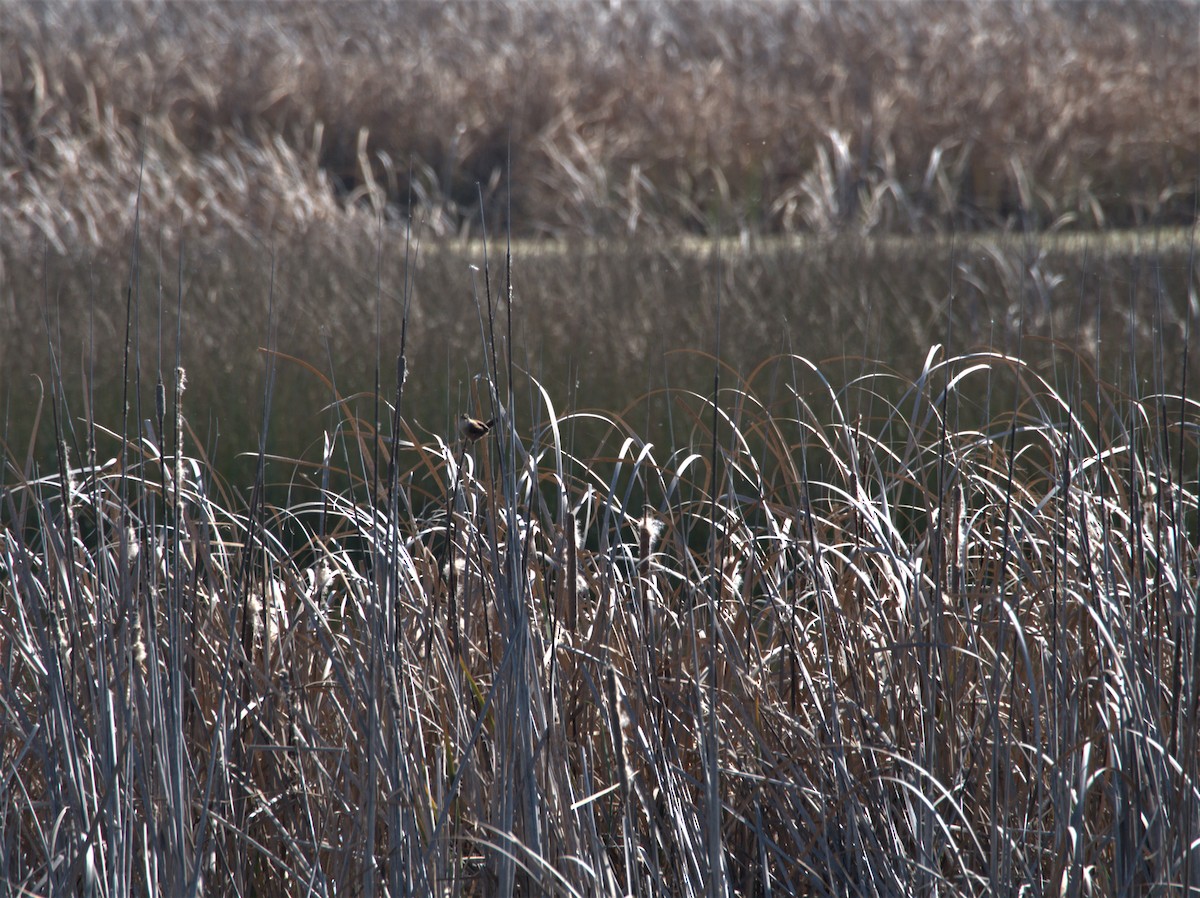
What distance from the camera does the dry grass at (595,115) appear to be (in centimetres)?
839

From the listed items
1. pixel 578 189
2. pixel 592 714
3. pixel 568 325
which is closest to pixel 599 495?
pixel 592 714

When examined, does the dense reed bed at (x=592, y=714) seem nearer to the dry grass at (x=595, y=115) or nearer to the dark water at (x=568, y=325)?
the dark water at (x=568, y=325)

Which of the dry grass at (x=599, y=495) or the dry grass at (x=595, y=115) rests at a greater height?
the dry grass at (x=595, y=115)

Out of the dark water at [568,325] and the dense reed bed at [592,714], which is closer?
the dense reed bed at [592,714]

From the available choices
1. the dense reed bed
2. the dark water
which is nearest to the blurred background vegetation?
the dark water

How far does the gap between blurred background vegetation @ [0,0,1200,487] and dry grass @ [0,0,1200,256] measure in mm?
42

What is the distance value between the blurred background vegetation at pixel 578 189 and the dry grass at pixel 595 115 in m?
0.04

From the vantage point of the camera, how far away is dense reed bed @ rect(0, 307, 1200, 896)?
Result: 5.18ft

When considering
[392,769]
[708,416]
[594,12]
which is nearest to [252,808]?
[392,769]

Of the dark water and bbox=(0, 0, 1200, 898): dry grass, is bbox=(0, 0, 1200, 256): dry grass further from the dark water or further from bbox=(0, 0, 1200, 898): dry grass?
the dark water

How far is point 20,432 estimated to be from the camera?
4.58 meters

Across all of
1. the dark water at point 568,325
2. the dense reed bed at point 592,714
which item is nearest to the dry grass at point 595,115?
the dark water at point 568,325

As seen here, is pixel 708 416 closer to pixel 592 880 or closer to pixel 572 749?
pixel 572 749

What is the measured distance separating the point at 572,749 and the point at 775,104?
372 inches
